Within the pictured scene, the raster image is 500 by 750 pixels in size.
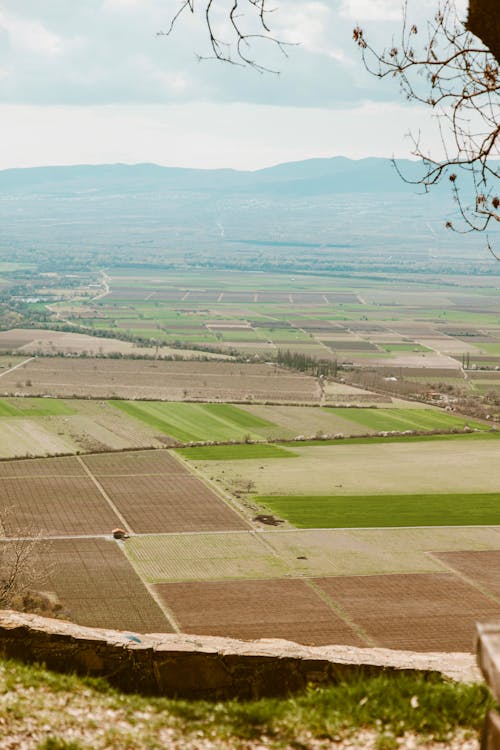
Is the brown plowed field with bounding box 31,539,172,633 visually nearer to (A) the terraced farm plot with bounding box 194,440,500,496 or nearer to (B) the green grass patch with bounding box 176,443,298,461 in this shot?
(A) the terraced farm plot with bounding box 194,440,500,496

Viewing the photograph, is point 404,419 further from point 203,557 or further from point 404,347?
point 404,347

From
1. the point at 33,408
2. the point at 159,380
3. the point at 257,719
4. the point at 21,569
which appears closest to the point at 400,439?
the point at 33,408

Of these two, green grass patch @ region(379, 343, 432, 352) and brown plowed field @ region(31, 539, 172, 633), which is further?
green grass patch @ region(379, 343, 432, 352)

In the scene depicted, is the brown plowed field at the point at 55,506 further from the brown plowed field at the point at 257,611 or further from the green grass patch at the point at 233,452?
the green grass patch at the point at 233,452

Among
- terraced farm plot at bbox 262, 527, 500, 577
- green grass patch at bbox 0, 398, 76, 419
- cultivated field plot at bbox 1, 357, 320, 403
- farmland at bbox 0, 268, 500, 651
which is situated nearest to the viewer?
farmland at bbox 0, 268, 500, 651

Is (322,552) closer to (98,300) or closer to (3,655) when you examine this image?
(3,655)

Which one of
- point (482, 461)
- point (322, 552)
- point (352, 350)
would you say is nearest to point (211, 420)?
point (482, 461)

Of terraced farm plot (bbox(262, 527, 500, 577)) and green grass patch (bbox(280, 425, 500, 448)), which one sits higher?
green grass patch (bbox(280, 425, 500, 448))

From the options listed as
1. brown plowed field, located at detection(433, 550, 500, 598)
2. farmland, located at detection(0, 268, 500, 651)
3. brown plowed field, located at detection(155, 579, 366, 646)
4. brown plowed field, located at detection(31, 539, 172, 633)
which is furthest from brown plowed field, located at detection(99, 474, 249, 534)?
brown plowed field, located at detection(433, 550, 500, 598)
